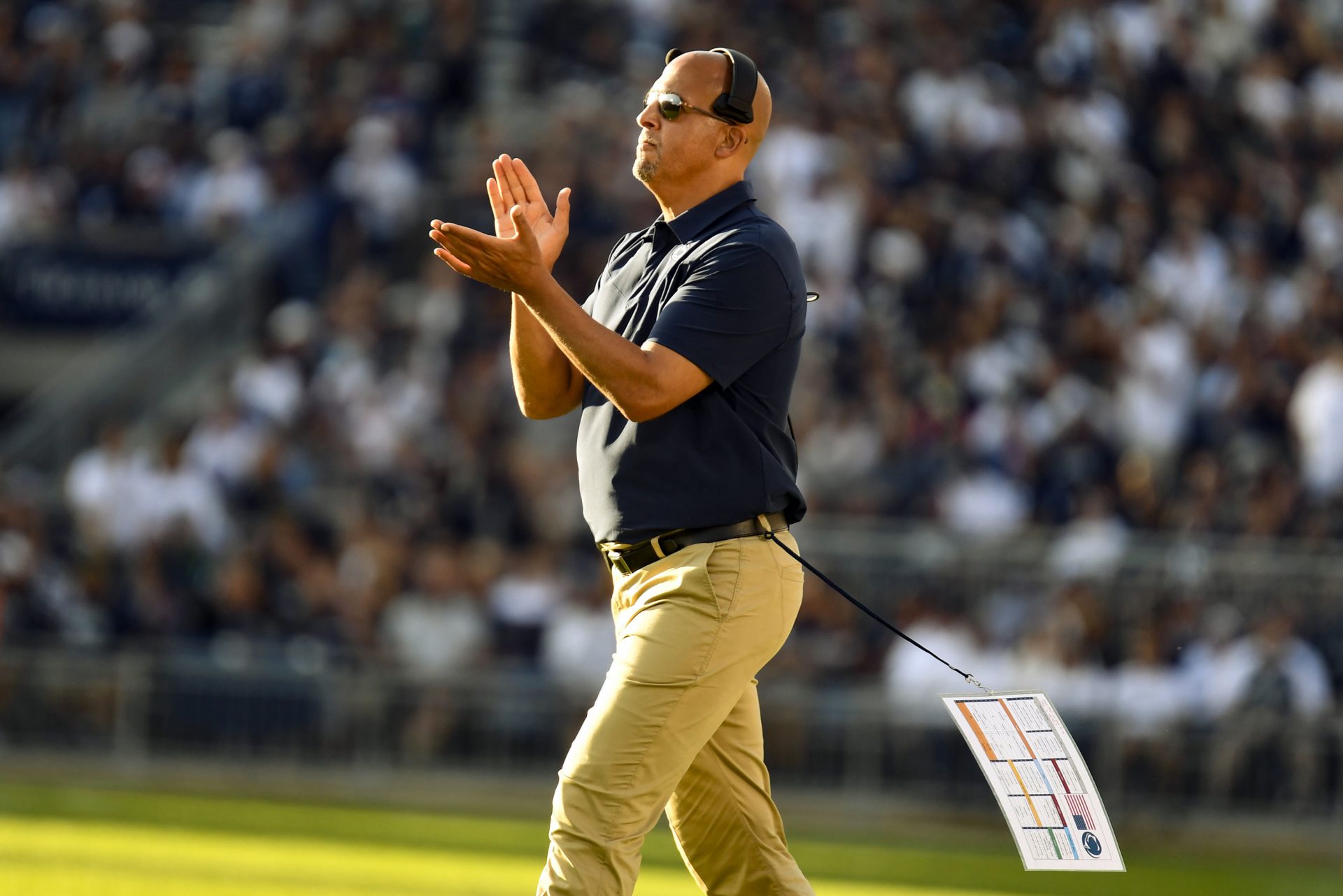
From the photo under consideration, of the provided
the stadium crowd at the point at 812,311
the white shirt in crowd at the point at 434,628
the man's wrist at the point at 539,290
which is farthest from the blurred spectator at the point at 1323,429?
the man's wrist at the point at 539,290

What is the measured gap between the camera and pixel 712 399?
5.14 m

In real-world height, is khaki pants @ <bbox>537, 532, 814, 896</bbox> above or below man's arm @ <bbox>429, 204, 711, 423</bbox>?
below

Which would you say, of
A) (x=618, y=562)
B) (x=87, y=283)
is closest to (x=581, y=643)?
(x=87, y=283)

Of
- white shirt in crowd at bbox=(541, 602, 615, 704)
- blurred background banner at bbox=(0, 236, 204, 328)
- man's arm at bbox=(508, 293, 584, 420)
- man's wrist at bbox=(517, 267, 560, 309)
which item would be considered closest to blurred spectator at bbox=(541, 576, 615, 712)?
white shirt in crowd at bbox=(541, 602, 615, 704)

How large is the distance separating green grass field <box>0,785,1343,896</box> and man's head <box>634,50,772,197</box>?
444 centimetres

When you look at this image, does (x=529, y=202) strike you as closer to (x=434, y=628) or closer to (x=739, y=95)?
(x=739, y=95)

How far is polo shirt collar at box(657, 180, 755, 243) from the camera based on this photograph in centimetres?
531

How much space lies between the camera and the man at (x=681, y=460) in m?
4.96

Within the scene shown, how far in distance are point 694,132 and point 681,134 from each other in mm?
34

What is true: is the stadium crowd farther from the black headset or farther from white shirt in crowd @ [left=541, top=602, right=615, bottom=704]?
the black headset

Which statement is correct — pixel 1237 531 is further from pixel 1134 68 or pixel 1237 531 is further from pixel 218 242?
pixel 218 242

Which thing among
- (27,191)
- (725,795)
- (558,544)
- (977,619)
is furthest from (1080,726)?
(27,191)

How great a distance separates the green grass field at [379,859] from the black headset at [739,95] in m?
4.63

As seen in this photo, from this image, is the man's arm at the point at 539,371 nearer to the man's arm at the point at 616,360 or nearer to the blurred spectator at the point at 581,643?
the man's arm at the point at 616,360
